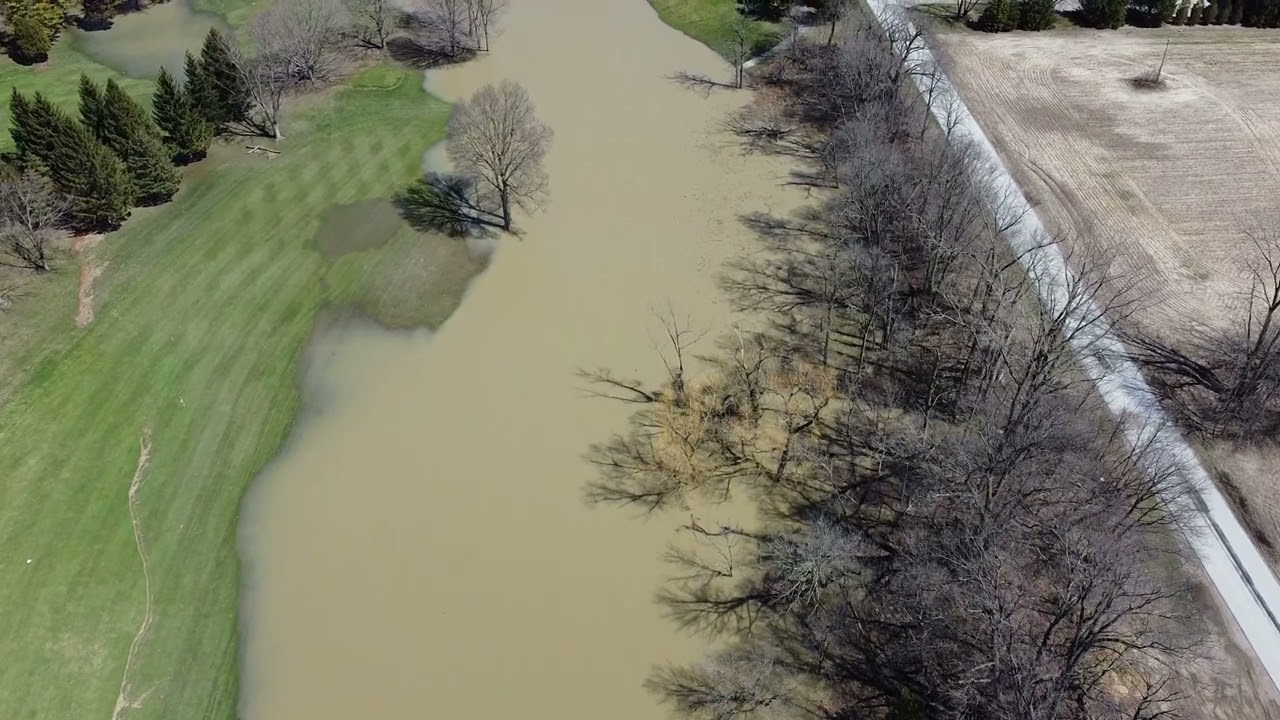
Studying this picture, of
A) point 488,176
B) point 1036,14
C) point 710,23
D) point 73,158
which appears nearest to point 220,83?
Answer: point 73,158

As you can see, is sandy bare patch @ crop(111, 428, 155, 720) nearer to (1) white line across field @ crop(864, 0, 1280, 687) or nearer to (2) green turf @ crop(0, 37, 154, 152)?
(2) green turf @ crop(0, 37, 154, 152)

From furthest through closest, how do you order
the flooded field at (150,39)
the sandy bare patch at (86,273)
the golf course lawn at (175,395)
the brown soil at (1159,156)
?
1. the flooded field at (150,39)
2. the sandy bare patch at (86,273)
3. the brown soil at (1159,156)
4. the golf course lawn at (175,395)

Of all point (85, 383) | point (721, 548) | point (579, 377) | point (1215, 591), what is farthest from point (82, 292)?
point (1215, 591)

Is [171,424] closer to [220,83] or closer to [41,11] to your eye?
[220,83]

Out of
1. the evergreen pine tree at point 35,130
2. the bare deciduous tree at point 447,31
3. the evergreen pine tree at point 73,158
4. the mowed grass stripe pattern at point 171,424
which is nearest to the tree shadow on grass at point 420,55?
the bare deciduous tree at point 447,31

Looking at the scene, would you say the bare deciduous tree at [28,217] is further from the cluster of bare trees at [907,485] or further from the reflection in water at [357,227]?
the cluster of bare trees at [907,485]

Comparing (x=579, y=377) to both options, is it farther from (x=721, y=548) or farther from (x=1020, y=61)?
(x=1020, y=61)
